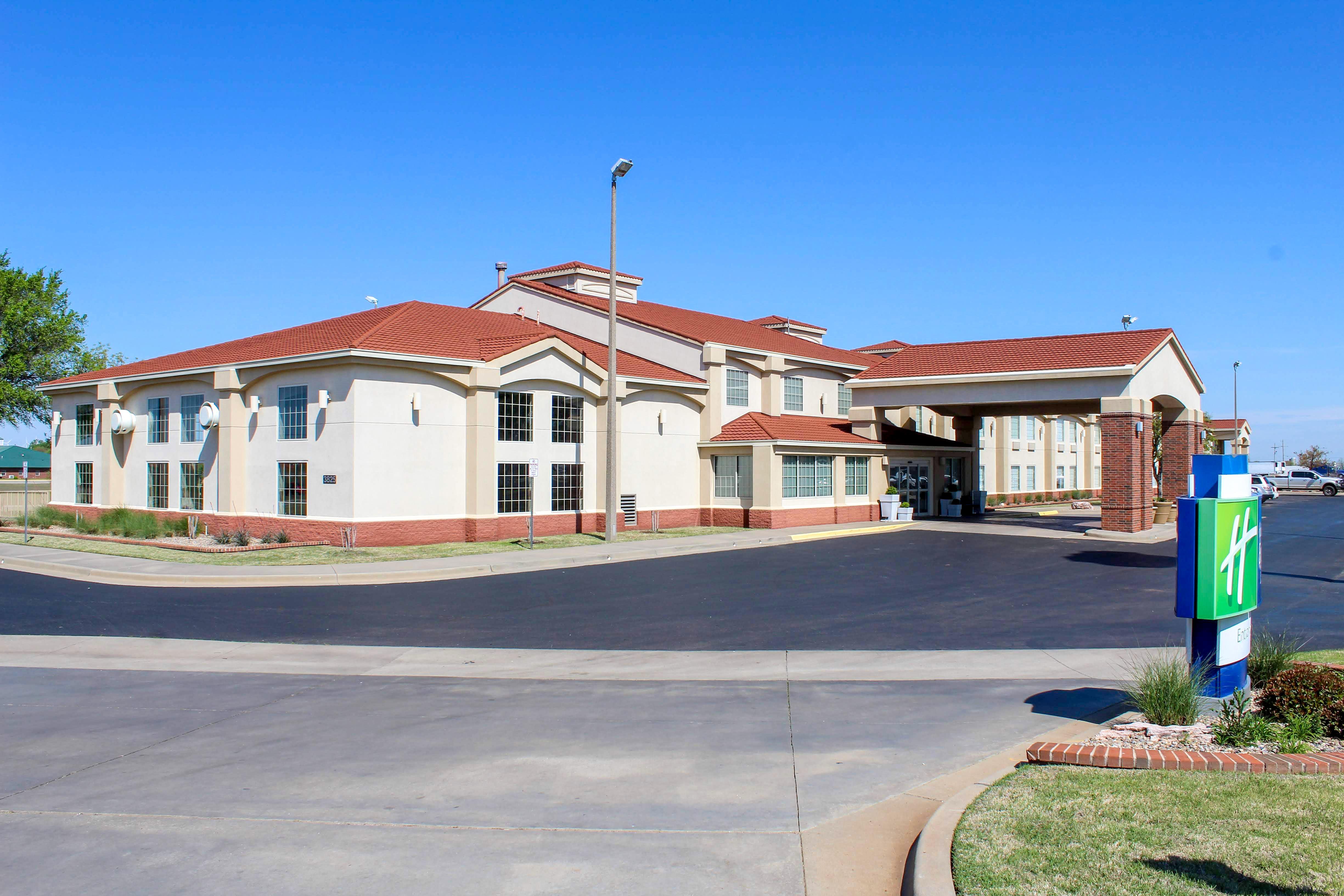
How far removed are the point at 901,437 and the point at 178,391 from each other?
1064 inches

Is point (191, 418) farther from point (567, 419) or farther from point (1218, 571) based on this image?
point (1218, 571)

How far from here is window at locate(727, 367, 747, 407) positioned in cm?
3625

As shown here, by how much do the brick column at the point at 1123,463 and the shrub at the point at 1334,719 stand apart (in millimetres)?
23947

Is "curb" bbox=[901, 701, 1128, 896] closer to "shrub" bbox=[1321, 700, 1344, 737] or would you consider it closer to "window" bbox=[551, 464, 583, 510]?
"shrub" bbox=[1321, 700, 1344, 737]

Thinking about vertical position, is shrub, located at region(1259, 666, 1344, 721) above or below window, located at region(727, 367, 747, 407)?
below

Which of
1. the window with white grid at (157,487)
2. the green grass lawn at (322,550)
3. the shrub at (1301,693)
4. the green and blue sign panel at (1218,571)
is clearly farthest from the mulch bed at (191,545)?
the shrub at (1301,693)

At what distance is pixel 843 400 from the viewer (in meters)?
42.3

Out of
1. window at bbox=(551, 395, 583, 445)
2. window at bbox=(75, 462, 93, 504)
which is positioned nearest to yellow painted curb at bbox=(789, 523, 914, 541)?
window at bbox=(551, 395, 583, 445)

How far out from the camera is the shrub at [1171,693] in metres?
8.23

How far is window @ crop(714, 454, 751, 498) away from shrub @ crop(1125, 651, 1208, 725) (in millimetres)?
25480

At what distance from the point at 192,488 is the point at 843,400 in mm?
25491

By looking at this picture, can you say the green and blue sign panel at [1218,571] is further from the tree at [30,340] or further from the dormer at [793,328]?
the tree at [30,340]

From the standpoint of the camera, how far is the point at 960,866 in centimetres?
545

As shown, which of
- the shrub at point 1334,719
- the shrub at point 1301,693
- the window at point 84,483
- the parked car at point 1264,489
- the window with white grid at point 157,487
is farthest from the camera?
the parked car at point 1264,489
